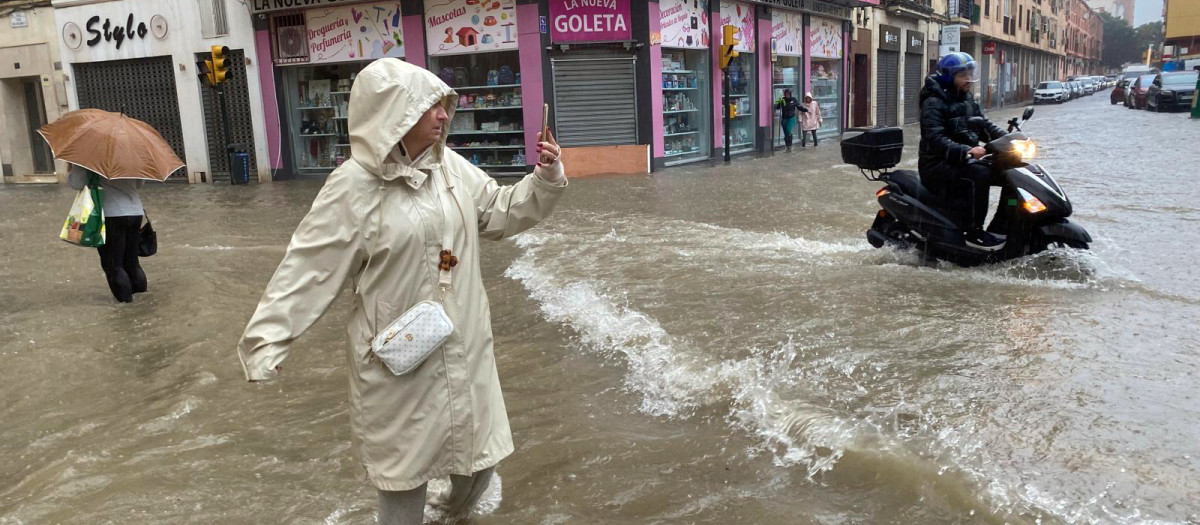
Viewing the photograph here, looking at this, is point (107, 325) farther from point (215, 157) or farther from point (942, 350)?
point (215, 157)

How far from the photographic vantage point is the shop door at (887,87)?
1246 inches

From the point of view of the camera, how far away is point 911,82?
118 feet

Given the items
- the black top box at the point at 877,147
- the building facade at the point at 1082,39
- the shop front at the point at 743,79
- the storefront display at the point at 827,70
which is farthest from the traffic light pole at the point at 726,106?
the building facade at the point at 1082,39

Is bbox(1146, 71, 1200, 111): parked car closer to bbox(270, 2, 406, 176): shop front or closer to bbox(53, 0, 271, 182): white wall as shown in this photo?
bbox(270, 2, 406, 176): shop front

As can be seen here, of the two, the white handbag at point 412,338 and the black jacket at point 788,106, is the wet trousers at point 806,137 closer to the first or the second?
the black jacket at point 788,106

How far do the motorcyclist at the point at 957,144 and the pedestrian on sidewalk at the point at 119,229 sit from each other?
6.07 metres

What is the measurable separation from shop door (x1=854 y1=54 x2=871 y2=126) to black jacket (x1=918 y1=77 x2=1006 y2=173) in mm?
24272

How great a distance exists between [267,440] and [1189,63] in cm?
5189

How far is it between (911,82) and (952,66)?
102 feet

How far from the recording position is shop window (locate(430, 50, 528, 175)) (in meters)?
18.2

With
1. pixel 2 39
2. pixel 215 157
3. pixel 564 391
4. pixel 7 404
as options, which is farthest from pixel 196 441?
pixel 2 39

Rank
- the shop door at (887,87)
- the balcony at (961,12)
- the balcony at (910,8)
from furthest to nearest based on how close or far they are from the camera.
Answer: the balcony at (961,12)
the shop door at (887,87)
the balcony at (910,8)

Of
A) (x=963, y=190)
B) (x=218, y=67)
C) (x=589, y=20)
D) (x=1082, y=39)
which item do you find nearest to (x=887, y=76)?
(x=589, y=20)

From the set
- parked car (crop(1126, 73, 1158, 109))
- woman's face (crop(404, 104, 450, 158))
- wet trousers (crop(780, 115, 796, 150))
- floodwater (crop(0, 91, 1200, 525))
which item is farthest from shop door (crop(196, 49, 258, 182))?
parked car (crop(1126, 73, 1158, 109))
